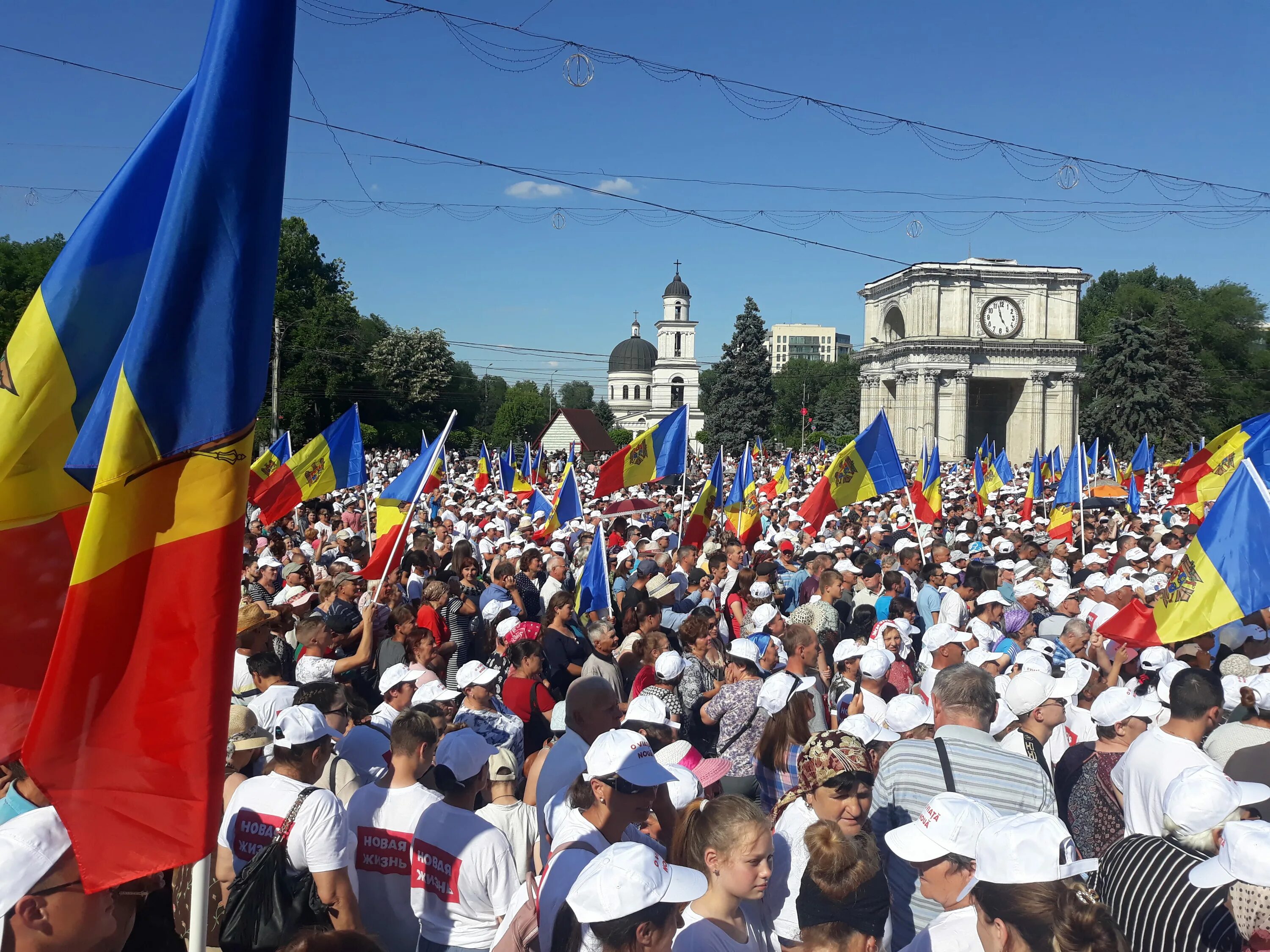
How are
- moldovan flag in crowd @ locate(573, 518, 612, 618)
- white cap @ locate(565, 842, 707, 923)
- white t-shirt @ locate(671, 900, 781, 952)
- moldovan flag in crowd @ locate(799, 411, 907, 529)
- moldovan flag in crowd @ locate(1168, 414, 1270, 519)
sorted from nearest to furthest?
1. white cap @ locate(565, 842, 707, 923)
2. white t-shirt @ locate(671, 900, 781, 952)
3. moldovan flag in crowd @ locate(573, 518, 612, 618)
4. moldovan flag in crowd @ locate(1168, 414, 1270, 519)
5. moldovan flag in crowd @ locate(799, 411, 907, 529)

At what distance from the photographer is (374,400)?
66.7m

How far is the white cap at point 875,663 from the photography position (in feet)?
21.1

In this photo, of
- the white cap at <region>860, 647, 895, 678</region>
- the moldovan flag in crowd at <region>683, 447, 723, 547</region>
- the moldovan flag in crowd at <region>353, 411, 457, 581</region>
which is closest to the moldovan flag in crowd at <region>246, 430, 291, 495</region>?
the moldovan flag in crowd at <region>353, 411, 457, 581</region>

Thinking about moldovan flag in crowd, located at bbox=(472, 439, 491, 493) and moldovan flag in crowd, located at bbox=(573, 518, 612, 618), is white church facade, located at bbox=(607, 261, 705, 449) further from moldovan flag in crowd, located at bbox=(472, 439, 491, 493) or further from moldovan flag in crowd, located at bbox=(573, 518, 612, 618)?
moldovan flag in crowd, located at bbox=(573, 518, 612, 618)

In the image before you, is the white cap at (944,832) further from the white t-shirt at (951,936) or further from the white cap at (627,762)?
the white cap at (627,762)

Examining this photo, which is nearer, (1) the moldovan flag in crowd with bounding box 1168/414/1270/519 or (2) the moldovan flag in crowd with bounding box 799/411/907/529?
(1) the moldovan flag in crowd with bounding box 1168/414/1270/519

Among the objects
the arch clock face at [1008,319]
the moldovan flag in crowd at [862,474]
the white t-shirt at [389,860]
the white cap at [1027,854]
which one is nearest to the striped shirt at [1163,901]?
the white cap at [1027,854]

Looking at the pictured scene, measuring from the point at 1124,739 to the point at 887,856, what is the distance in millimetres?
1633

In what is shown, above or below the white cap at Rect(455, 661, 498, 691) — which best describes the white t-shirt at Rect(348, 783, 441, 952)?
below

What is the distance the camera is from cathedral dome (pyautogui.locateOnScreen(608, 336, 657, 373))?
140 metres

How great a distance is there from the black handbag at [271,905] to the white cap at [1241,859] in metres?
2.95

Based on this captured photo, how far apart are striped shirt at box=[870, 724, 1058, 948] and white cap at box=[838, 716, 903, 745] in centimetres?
59

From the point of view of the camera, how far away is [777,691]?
19.0ft

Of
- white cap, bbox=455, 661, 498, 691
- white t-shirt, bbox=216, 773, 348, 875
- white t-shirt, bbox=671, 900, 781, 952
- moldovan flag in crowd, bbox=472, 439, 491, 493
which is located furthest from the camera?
moldovan flag in crowd, bbox=472, 439, 491, 493
